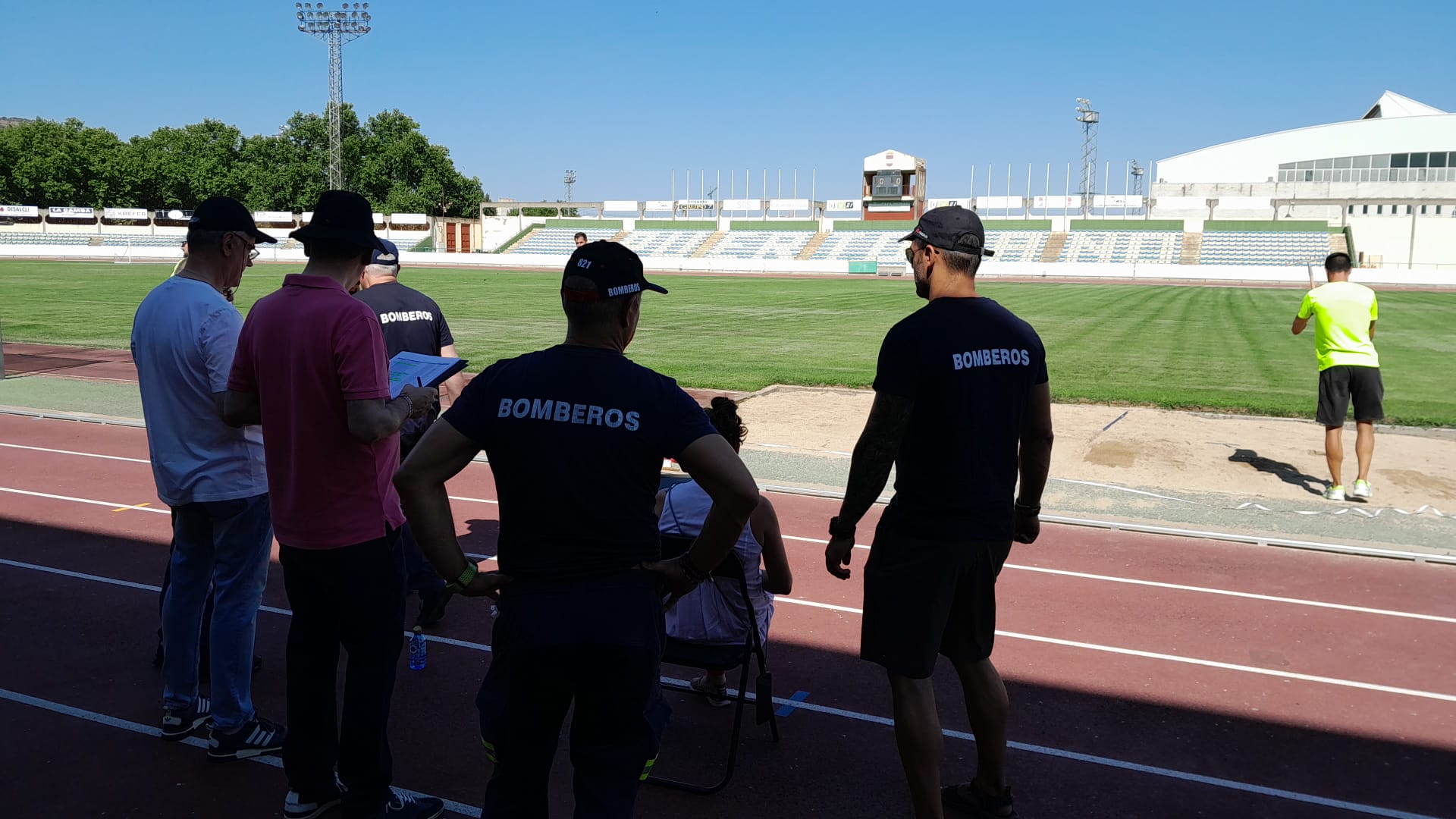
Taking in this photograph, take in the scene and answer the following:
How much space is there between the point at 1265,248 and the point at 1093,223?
14399 mm

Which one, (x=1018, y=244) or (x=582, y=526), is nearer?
(x=582, y=526)

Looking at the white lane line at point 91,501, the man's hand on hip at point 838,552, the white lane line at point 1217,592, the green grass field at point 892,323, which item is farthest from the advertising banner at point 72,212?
the man's hand on hip at point 838,552

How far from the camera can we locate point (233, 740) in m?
4.34

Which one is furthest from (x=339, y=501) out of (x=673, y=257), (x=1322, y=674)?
(x=673, y=257)

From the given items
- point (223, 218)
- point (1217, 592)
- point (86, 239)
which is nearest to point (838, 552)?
point (223, 218)

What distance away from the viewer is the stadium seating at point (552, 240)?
274 feet

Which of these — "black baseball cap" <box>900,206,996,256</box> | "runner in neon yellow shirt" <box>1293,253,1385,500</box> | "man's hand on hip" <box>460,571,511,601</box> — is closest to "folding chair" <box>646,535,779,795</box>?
"man's hand on hip" <box>460,571,511,601</box>

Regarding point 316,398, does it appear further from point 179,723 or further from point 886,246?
point 886,246

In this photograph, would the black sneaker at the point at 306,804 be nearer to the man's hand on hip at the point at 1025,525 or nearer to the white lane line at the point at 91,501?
the man's hand on hip at the point at 1025,525

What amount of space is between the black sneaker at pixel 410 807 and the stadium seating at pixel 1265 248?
2588 inches

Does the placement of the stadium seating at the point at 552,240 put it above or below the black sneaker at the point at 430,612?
above

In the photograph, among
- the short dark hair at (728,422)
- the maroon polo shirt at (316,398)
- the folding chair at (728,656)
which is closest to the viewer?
the maroon polo shirt at (316,398)

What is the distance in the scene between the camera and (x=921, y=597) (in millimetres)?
3613

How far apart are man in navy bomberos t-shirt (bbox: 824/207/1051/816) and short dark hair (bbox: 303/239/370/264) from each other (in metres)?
1.90
